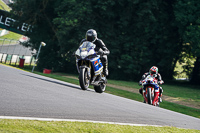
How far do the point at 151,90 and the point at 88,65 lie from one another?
2872mm

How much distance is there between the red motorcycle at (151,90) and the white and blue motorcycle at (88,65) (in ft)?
6.57

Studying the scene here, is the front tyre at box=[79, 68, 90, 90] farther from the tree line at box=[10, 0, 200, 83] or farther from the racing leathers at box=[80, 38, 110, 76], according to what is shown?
the tree line at box=[10, 0, 200, 83]

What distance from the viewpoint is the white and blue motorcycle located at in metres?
10.0

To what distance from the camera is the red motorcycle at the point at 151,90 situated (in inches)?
462

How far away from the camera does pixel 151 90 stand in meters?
11.8

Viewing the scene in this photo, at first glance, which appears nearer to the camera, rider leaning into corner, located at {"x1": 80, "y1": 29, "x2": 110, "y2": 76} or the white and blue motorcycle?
the white and blue motorcycle

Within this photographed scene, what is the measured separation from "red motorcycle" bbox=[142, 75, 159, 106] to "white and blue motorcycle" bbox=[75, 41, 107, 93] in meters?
2.00

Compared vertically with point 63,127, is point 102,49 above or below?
above

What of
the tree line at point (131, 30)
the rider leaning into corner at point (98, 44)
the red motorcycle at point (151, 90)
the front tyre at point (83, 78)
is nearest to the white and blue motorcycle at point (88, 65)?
the front tyre at point (83, 78)

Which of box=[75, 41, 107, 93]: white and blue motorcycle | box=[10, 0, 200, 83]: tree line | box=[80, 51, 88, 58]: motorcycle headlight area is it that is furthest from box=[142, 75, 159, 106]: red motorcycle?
box=[10, 0, 200, 83]: tree line

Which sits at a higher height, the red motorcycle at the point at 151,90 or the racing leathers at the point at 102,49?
the racing leathers at the point at 102,49

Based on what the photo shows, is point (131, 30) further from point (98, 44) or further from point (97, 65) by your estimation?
point (97, 65)

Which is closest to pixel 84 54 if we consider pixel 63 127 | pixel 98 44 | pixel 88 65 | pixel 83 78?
pixel 88 65

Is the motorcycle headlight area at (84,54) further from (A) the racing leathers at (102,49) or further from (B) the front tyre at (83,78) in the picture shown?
(A) the racing leathers at (102,49)
